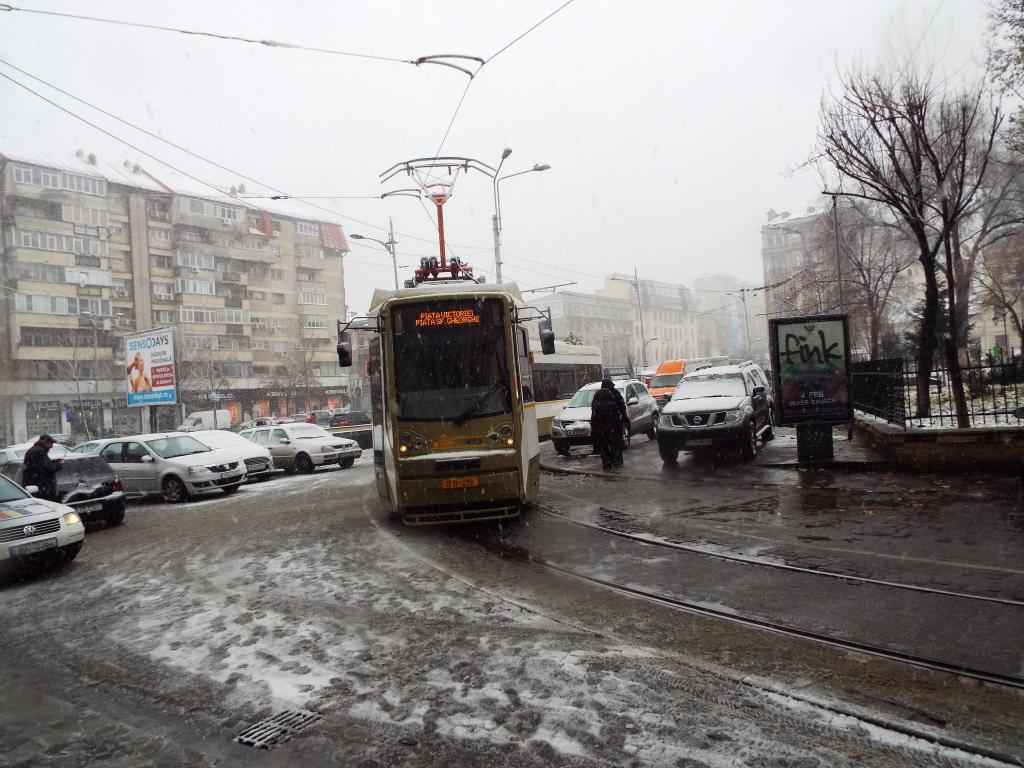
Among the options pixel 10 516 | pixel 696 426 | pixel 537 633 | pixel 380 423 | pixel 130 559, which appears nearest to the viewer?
pixel 537 633

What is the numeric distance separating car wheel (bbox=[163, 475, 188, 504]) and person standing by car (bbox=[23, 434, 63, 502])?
12.7 feet

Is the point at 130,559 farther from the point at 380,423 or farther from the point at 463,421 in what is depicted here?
the point at 463,421

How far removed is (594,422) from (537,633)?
1017 cm

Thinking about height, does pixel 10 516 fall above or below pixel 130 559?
→ above

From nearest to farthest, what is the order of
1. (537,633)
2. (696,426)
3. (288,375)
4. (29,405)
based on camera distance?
(537,633) < (696,426) < (29,405) < (288,375)

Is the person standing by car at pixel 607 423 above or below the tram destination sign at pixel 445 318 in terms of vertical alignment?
below

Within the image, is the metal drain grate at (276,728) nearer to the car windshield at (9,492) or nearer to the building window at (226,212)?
the car windshield at (9,492)

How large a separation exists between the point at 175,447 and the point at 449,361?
10715 mm

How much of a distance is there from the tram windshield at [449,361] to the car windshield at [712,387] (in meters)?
7.35

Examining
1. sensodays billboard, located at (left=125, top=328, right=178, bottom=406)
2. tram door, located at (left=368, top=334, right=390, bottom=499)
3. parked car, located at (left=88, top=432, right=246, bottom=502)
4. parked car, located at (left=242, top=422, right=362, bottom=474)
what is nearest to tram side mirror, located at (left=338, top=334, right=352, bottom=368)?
tram door, located at (left=368, top=334, right=390, bottom=499)

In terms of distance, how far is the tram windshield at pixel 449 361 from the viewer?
956cm

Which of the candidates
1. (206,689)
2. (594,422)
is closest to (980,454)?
(594,422)

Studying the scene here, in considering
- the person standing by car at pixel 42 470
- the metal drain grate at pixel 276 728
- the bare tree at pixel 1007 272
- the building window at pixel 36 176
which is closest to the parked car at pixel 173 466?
the person standing by car at pixel 42 470

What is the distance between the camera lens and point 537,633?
537cm
